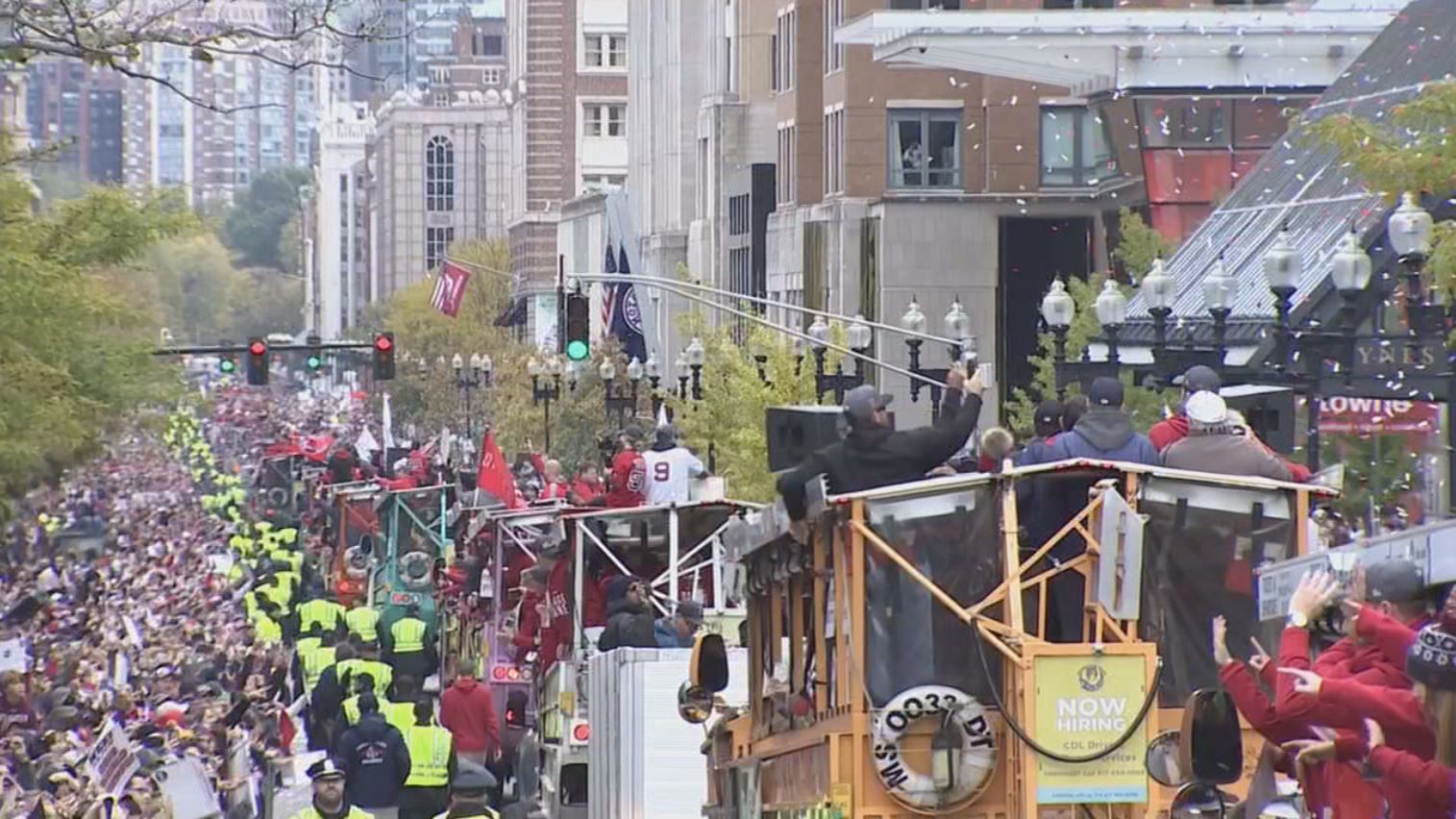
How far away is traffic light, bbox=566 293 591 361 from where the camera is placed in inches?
1661

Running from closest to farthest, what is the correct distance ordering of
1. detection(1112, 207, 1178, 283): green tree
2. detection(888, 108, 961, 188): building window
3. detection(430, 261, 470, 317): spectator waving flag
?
detection(1112, 207, 1178, 283): green tree
detection(888, 108, 961, 188): building window
detection(430, 261, 470, 317): spectator waving flag

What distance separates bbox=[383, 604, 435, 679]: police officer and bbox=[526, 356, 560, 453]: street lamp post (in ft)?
120

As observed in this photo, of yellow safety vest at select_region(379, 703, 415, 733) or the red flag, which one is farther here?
the red flag

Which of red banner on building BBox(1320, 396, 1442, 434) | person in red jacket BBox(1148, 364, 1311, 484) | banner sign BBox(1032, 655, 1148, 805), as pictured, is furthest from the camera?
red banner on building BBox(1320, 396, 1442, 434)

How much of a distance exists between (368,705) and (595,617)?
4.84 m

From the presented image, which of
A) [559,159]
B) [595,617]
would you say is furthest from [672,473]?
[559,159]

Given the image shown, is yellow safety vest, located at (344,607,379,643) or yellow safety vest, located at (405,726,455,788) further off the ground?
yellow safety vest, located at (344,607,379,643)

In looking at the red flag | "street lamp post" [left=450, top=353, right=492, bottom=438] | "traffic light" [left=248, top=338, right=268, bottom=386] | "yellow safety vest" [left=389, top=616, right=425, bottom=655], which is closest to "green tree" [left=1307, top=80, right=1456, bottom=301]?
"yellow safety vest" [left=389, top=616, right=425, bottom=655]

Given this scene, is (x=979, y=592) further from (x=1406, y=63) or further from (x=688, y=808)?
(x=1406, y=63)

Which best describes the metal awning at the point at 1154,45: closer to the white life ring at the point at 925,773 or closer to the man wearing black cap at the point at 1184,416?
the man wearing black cap at the point at 1184,416

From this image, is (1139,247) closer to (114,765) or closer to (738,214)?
(738,214)

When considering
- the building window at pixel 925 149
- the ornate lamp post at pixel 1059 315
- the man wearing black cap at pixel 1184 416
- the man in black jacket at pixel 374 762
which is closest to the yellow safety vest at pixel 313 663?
the man in black jacket at pixel 374 762

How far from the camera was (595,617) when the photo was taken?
84.4ft

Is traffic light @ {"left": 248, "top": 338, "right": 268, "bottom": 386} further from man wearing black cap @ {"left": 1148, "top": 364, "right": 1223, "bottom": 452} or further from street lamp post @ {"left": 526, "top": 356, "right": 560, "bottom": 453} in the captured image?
man wearing black cap @ {"left": 1148, "top": 364, "right": 1223, "bottom": 452}
